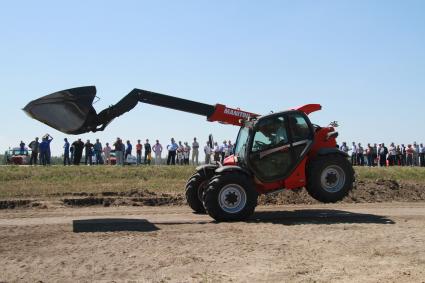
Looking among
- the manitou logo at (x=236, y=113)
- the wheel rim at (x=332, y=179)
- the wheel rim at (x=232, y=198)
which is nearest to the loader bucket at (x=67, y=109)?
the manitou logo at (x=236, y=113)

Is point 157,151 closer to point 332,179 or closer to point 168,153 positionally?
point 168,153

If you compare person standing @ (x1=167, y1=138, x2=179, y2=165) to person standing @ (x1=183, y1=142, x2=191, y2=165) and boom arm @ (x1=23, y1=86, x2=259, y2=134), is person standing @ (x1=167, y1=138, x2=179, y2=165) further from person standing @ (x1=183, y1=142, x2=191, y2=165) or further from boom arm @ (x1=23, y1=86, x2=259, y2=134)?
boom arm @ (x1=23, y1=86, x2=259, y2=134)

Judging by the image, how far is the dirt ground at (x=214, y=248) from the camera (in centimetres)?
792

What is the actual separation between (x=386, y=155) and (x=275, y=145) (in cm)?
2176

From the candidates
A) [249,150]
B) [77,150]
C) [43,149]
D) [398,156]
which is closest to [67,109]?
[249,150]

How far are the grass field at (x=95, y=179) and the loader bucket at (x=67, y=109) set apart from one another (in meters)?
6.19

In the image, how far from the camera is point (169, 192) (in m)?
19.1

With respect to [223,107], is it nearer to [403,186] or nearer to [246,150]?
[246,150]

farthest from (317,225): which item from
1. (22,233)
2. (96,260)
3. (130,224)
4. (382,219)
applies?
(22,233)

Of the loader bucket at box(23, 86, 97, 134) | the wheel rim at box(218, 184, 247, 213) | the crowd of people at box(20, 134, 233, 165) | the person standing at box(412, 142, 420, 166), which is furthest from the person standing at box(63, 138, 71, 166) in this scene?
the person standing at box(412, 142, 420, 166)

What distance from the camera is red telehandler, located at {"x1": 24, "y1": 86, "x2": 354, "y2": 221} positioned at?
12578mm

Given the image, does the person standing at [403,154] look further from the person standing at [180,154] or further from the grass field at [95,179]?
the person standing at [180,154]

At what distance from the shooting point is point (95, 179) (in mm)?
22359

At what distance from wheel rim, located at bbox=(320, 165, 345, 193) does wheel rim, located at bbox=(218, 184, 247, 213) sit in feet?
6.71
